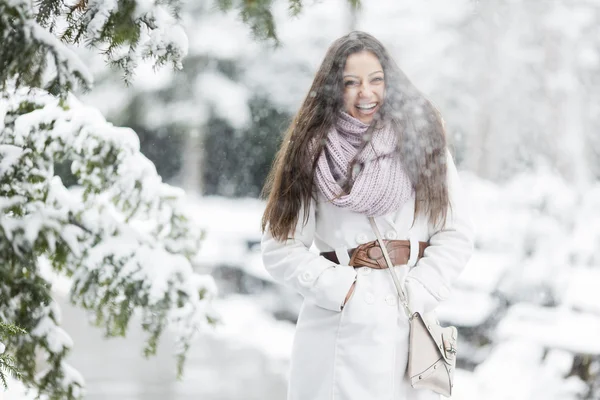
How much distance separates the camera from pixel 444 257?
83.7 inches

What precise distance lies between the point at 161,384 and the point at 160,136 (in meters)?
1.68

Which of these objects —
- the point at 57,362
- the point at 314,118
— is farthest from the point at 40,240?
the point at 314,118

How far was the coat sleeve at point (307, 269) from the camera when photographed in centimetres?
205

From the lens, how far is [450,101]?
513cm

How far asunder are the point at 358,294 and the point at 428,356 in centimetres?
23

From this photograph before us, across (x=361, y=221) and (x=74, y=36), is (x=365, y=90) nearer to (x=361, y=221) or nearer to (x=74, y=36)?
(x=361, y=221)

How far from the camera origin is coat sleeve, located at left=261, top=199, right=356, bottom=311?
6.74 ft

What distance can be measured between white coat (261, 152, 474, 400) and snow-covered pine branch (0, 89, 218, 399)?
0.62 meters

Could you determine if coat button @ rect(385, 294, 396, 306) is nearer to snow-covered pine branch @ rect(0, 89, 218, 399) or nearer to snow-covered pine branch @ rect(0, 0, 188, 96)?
snow-covered pine branch @ rect(0, 0, 188, 96)

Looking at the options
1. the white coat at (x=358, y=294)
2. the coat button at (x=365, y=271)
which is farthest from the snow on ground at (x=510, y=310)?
the coat button at (x=365, y=271)

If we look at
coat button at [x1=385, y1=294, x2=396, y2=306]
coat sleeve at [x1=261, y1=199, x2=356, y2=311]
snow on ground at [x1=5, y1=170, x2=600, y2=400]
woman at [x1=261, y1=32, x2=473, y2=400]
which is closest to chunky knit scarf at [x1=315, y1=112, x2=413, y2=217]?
woman at [x1=261, y1=32, x2=473, y2=400]

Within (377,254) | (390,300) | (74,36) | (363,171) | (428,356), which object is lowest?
(428,356)

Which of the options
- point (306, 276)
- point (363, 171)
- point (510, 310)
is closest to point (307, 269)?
point (306, 276)

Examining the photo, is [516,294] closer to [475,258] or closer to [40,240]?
[475,258]
